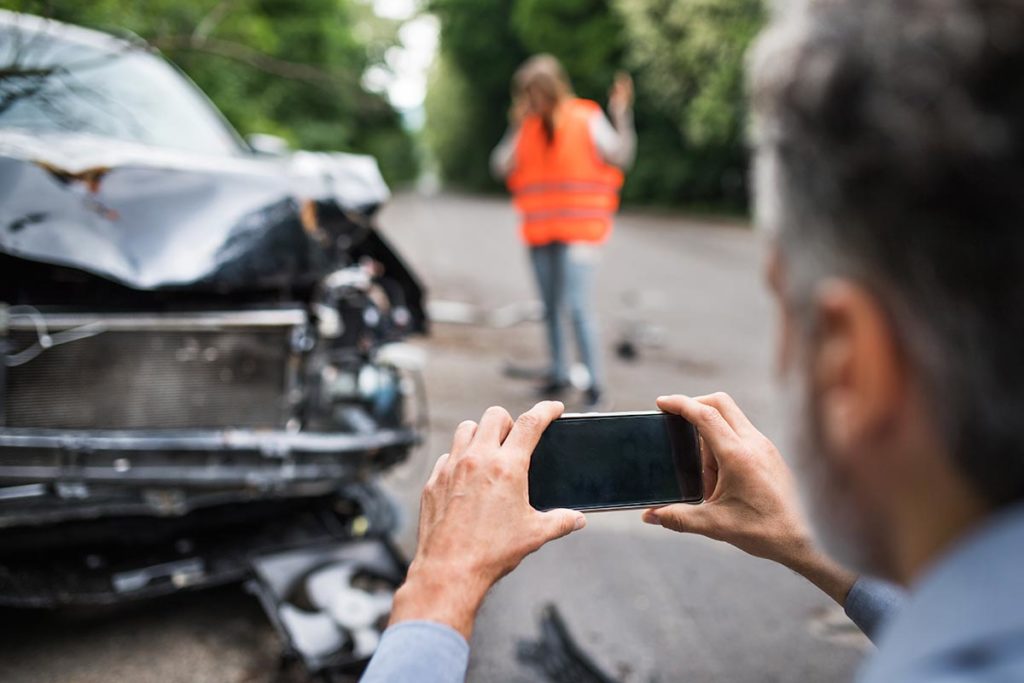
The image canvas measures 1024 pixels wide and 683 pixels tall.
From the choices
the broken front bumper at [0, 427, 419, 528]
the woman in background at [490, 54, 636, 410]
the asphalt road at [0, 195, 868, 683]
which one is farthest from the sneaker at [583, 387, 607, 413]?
the broken front bumper at [0, 427, 419, 528]

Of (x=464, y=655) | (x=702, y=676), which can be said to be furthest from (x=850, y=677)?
(x=464, y=655)

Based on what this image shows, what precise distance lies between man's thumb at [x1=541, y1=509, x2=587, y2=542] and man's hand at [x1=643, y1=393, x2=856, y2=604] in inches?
7.0

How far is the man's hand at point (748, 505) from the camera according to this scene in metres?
1.33

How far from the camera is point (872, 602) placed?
1.31 meters

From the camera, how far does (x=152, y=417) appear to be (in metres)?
2.96

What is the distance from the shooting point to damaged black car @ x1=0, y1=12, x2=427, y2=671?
2.64 meters

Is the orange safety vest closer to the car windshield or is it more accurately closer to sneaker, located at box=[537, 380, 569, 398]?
sneaker, located at box=[537, 380, 569, 398]

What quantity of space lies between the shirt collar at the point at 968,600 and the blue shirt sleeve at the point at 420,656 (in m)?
0.49

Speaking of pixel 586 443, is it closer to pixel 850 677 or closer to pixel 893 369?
pixel 893 369

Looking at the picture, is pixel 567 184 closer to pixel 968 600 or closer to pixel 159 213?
pixel 159 213

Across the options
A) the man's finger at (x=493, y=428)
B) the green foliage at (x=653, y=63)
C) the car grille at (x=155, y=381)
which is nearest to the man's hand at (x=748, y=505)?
the man's finger at (x=493, y=428)

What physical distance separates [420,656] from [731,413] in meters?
0.61

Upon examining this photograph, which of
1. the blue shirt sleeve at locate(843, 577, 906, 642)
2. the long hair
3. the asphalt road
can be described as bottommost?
the asphalt road

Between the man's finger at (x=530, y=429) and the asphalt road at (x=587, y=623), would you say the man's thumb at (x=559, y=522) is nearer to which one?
the man's finger at (x=530, y=429)
